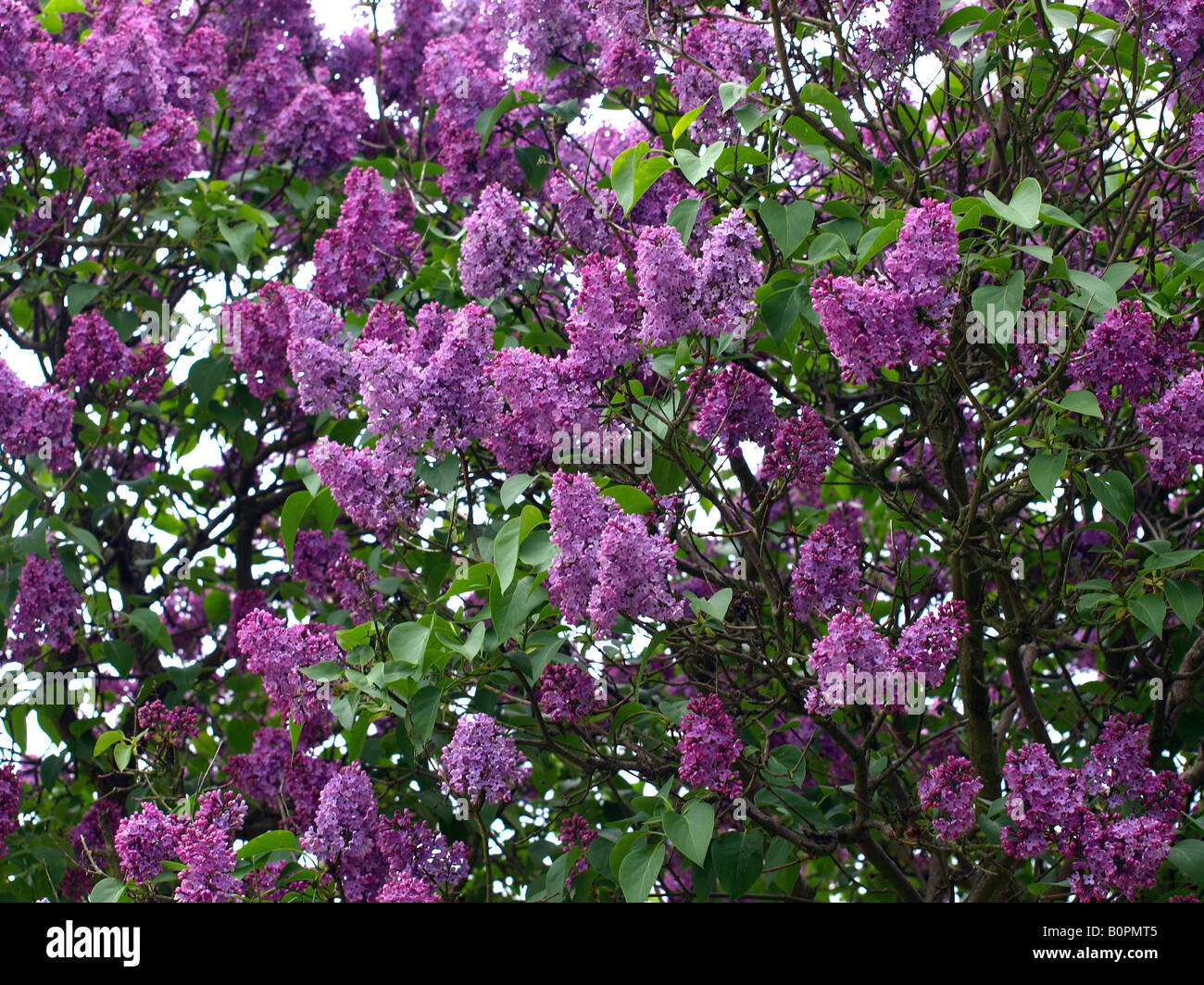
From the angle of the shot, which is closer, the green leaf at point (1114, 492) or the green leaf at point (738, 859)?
the green leaf at point (1114, 492)

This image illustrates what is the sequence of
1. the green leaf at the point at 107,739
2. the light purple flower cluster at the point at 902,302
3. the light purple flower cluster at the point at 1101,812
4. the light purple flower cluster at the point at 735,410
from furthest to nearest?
the green leaf at the point at 107,739 < the light purple flower cluster at the point at 735,410 < the light purple flower cluster at the point at 1101,812 < the light purple flower cluster at the point at 902,302

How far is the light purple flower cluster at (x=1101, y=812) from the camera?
8.73 ft

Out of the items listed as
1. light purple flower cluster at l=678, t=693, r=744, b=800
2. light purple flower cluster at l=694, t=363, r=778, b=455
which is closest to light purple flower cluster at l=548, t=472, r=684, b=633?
light purple flower cluster at l=678, t=693, r=744, b=800

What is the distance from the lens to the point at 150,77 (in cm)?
427

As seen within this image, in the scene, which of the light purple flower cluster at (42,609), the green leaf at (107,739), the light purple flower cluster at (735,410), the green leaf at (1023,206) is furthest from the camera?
the light purple flower cluster at (42,609)

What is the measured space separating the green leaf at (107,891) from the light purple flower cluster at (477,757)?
80cm

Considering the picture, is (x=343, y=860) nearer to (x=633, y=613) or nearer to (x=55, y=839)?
(x=633, y=613)

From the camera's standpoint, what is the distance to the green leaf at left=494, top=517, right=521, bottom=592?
2602 mm

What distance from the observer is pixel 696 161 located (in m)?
2.65

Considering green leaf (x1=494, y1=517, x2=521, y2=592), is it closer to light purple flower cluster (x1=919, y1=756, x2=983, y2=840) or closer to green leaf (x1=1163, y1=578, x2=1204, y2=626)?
light purple flower cluster (x1=919, y1=756, x2=983, y2=840)

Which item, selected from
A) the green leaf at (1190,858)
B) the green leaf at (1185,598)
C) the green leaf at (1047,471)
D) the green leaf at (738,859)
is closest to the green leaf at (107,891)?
the green leaf at (738,859)

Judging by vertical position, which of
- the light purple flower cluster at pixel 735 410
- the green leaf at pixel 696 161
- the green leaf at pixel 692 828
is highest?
the green leaf at pixel 696 161

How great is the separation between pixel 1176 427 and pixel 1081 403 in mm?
335

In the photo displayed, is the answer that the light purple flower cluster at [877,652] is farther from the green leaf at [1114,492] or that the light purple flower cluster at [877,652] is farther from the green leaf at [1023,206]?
the green leaf at [1023,206]
